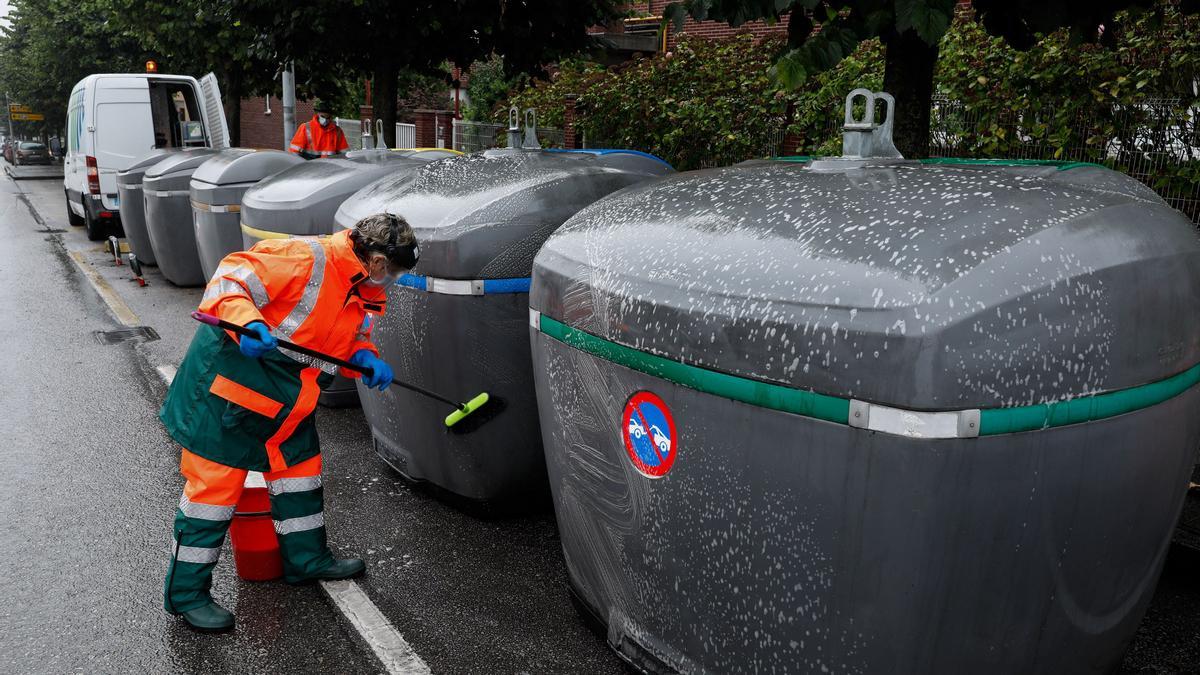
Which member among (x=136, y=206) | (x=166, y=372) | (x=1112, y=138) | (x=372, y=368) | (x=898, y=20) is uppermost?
(x=898, y=20)

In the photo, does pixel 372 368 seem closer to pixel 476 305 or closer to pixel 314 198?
pixel 476 305

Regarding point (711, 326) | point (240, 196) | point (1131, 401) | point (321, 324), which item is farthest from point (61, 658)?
point (240, 196)

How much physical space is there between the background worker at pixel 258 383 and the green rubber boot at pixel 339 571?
328mm

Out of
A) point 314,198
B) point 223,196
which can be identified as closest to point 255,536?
point 314,198

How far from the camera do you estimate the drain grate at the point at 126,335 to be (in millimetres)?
7949

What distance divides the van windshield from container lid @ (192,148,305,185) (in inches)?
212

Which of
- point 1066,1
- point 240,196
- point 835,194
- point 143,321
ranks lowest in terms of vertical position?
point 143,321

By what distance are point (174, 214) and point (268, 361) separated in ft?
23.0

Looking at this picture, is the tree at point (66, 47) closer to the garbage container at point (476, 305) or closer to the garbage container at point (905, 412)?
the garbage container at point (476, 305)

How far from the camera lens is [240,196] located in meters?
7.52

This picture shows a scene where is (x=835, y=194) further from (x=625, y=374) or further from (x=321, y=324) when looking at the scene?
(x=321, y=324)

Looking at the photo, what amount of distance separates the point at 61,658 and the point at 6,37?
48643 mm

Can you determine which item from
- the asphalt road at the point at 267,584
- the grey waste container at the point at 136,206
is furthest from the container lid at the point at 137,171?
the asphalt road at the point at 267,584

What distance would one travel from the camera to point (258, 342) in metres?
3.23
